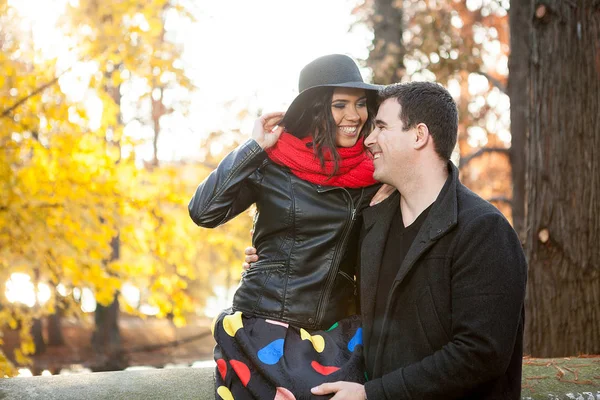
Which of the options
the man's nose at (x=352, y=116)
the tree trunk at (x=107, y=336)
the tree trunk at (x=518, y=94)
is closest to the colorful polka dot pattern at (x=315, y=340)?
the man's nose at (x=352, y=116)

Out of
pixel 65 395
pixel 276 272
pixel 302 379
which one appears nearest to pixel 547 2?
pixel 276 272

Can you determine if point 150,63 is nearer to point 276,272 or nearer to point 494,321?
point 276,272

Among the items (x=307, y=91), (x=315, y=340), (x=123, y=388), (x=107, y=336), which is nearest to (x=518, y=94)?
(x=307, y=91)

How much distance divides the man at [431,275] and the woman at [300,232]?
176 millimetres

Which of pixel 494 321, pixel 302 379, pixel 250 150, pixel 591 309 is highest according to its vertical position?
pixel 250 150

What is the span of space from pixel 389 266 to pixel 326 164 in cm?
60

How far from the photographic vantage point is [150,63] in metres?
6.36

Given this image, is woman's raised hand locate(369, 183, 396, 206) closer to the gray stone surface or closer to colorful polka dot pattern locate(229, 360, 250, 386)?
colorful polka dot pattern locate(229, 360, 250, 386)

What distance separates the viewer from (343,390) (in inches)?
99.9

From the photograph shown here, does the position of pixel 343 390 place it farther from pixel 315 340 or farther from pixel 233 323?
pixel 233 323

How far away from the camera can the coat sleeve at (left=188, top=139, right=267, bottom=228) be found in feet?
10.1

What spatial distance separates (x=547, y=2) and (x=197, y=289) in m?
17.9

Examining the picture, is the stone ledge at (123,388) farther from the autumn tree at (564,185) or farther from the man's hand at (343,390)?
the autumn tree at (564,185)

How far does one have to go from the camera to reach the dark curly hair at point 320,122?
307 cm
